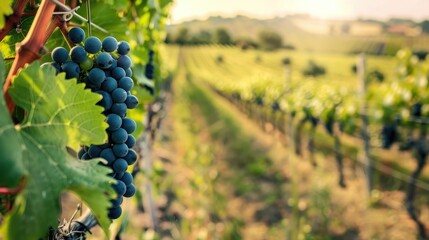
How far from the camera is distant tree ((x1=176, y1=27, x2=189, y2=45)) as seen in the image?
75375 millimetres

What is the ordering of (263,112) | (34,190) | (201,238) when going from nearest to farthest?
(34,190) < (201,238) < (263,112)

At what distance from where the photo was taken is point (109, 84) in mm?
1119

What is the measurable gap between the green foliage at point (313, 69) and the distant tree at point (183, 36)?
24846 mm

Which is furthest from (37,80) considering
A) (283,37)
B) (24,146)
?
(283,37)

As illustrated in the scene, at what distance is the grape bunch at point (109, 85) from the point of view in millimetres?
1094

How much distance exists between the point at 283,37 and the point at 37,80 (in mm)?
82940

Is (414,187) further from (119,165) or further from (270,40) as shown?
(270,40)

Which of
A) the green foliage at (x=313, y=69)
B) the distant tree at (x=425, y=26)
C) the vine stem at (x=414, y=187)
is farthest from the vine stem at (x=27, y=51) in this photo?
the distant tree at (x=425, y=26)

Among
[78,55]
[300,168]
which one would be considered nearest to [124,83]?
[78,55]

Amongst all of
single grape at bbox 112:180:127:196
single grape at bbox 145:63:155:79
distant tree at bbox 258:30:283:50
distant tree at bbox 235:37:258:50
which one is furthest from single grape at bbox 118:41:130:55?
distant tree at bbox 235:37:258:50

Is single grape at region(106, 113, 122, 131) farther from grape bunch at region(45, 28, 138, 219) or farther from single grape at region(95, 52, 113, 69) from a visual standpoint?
single grape at region(95, 52, 113, 69)

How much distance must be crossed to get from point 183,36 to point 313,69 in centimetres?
2858

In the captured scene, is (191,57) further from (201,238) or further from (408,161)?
(201,238)

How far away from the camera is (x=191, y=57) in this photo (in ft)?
225
